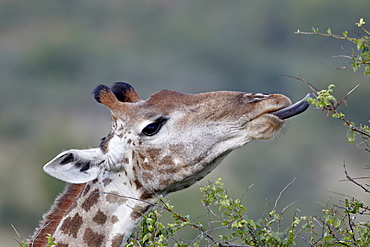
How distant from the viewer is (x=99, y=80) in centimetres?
5966

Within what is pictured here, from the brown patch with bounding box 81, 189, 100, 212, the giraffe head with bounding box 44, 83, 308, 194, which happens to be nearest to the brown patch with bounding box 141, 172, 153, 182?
the giraffe head with bounding box 44, 83, 308, 194

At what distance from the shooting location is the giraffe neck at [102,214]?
6992 millimetres

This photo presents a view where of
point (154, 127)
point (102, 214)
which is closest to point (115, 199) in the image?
point (102, 214)

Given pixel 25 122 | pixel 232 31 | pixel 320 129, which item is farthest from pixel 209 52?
pixel 320 129

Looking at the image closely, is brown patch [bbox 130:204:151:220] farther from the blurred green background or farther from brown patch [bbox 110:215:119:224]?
the blurred green background

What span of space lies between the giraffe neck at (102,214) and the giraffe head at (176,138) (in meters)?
0.09

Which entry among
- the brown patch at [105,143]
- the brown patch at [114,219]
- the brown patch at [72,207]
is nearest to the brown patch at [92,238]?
the brown patch at [114,219]

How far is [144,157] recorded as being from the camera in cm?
720

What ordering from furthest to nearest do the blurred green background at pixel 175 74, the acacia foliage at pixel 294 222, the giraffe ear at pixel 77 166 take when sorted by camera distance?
the blurred green background at pixel 175 74 < the giraffe ear at pixel 77 166 < the acacia foliage at pixel 294 222

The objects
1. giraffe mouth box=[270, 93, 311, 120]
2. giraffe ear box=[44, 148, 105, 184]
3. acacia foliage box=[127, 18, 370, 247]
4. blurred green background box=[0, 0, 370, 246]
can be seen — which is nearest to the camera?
acacia foliage box=[127, 18, 370, 247]

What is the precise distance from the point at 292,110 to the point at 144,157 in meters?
1.21

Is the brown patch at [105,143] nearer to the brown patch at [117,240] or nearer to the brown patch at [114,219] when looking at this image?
the brown patch at [114,219]

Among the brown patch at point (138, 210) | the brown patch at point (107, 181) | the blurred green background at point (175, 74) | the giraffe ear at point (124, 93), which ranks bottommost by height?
the brown patch at point (138, 210)

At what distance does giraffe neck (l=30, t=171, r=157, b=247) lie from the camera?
699 centimetres
